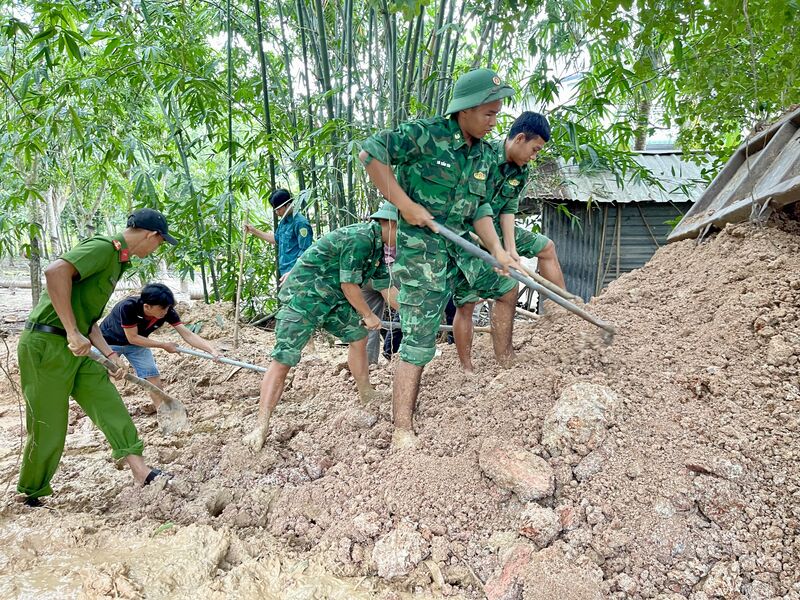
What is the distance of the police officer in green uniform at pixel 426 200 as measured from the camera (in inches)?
83.3

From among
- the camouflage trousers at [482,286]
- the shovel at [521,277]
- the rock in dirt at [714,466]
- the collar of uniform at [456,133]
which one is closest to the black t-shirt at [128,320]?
the camouflage trousers at [482,286]

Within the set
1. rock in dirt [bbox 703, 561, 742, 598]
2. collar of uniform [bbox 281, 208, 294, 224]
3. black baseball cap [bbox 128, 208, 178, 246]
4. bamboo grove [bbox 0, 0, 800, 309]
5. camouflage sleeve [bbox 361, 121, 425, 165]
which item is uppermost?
bamboo grove [bbox 0, 0, 800, 309]

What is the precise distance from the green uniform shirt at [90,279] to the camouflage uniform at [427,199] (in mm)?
1178

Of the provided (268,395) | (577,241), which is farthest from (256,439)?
(577,241)

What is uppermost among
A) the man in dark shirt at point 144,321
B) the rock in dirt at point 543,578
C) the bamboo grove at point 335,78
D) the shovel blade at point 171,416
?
the bamboo grove at point 335,78

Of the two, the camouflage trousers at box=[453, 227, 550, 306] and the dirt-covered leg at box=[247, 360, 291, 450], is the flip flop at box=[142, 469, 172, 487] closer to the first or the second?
the dirt-covered leg at box=[247, 360, 291, 450]

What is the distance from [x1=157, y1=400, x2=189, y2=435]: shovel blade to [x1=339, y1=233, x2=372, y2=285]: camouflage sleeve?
1.41m

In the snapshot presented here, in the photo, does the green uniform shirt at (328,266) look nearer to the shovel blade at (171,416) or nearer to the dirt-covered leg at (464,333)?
the dirt-covered leg at (464,333)

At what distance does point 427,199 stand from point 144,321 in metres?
2.01

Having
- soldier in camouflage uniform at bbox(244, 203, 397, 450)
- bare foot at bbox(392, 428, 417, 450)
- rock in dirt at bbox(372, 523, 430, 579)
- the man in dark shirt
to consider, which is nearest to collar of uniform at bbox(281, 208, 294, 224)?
the man in dark shirt

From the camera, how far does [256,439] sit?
2.39 m

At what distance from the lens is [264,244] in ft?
20.2

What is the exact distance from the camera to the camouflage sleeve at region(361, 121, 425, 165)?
208cm

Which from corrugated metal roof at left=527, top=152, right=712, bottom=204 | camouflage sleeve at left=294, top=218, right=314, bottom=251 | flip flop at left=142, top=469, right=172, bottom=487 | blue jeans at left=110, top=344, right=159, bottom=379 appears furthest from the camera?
corrugated metal roof at left=527, top=152, right=712, bottom=204
